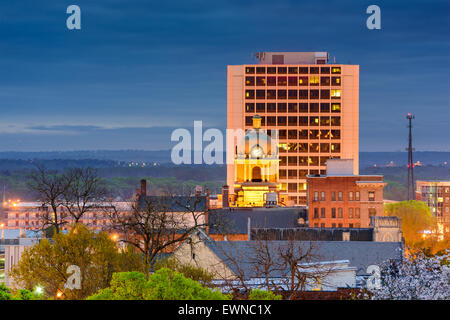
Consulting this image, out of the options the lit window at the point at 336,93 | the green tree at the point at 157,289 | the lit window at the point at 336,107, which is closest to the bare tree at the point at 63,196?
the green tree at the point at 157,289

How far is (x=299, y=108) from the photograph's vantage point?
525ft

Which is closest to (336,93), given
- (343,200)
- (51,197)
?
(343,200)

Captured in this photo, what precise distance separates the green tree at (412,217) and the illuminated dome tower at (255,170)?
79.0 feet

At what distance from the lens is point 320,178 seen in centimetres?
9919

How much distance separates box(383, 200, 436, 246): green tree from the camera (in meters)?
112

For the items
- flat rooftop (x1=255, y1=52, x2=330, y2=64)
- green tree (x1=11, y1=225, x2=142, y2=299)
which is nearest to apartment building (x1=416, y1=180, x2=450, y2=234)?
flat rooftop (x1=255, y1=52, x2=330, y2=64)

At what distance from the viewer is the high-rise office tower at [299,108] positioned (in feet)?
523

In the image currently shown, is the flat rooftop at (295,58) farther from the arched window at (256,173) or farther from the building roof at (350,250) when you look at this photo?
the building roof at (350,250)

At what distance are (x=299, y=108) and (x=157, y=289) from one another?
140080mm

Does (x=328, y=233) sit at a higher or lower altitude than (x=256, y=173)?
lower

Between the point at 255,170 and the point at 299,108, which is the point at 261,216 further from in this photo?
the point at 299,108
